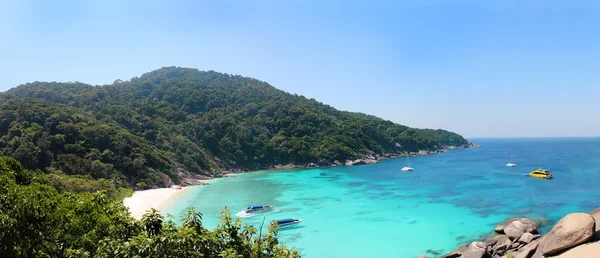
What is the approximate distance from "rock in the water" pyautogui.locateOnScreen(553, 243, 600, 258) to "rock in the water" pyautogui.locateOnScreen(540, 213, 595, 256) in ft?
0.96

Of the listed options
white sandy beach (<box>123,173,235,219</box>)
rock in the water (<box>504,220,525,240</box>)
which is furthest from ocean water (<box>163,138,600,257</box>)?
rock in the water (<box>504,220,525,240</box>)

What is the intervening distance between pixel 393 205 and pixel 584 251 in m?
21.2

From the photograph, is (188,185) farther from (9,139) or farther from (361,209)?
(361,209)

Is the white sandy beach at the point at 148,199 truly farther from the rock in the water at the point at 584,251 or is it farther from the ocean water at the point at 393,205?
the rock in the water at the point at 584,251

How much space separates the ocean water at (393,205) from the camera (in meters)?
20.8

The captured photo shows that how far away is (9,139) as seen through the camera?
128 ft

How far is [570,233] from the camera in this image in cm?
1180

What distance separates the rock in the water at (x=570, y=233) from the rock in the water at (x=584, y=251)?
0.96 feet

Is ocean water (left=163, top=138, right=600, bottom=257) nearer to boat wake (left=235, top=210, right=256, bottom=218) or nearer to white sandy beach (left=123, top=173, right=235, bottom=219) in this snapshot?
boat wake (left=235, top=210, right=256, bottom=218)

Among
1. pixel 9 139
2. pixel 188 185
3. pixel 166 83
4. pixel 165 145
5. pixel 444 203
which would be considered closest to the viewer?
pixel 444 203

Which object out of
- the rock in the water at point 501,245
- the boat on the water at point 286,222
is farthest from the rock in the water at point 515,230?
the boat on the water at point 286,222

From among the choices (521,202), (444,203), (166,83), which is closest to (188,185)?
(444,203)

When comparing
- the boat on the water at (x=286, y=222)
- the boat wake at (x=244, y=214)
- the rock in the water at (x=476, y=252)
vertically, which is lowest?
the boat wake at (x=244, y=214)

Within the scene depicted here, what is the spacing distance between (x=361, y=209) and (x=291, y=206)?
22.9 ft
